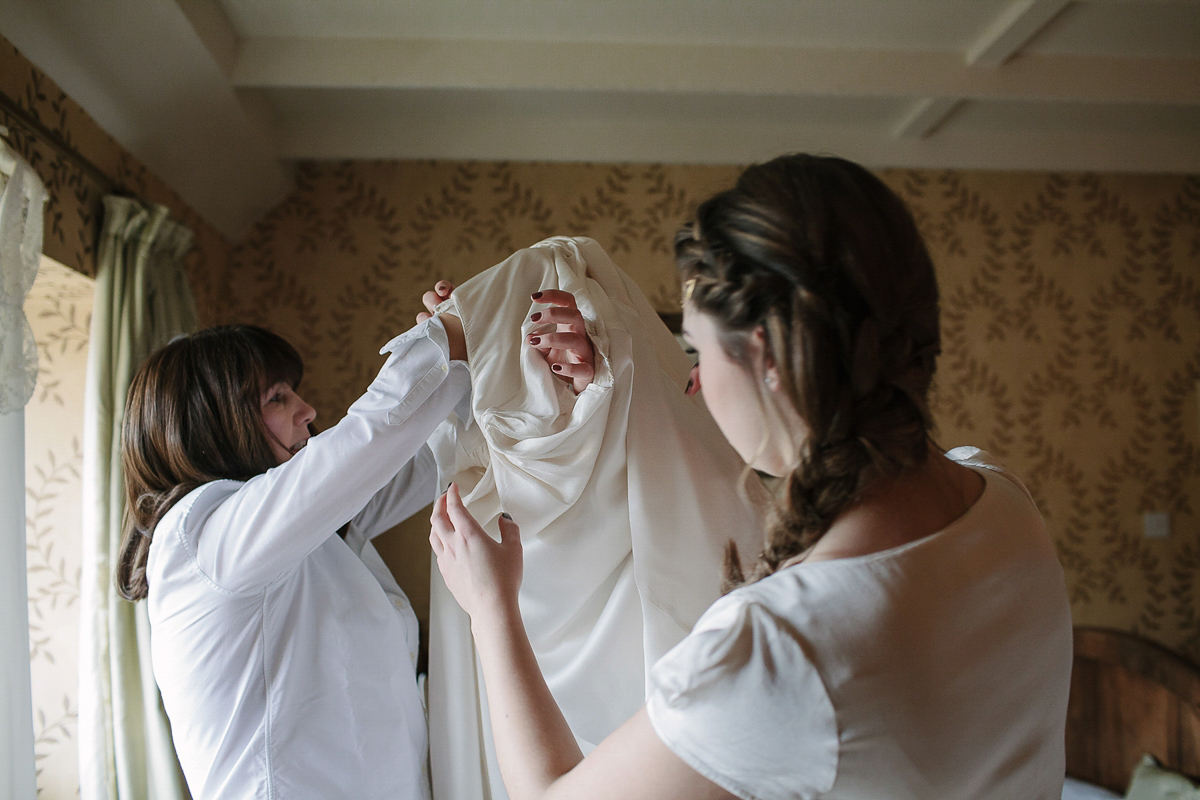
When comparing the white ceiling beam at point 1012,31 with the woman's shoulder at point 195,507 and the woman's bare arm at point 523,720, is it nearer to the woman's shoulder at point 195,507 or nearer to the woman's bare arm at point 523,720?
the woman's bare arm at point 523,720

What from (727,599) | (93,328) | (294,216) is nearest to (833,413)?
(727,599)

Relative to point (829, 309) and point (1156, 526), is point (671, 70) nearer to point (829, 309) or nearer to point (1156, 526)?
point (829, 309)

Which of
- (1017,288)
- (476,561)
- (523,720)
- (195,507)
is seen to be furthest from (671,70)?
(523,720)

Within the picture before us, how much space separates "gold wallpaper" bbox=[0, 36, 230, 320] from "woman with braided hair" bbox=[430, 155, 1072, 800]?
4.78 ft

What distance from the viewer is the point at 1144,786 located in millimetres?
2152

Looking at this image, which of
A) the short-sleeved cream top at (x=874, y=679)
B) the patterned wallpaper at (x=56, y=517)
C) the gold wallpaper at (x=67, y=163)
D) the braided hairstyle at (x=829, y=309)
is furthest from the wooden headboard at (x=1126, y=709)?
the gold wallpaper at (x=67, y=163)

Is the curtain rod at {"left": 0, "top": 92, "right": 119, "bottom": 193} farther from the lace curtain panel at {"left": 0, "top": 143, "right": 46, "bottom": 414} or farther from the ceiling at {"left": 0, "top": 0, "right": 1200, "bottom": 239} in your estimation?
the lace curtain panel at {"left": 0, "top": 143, "right": 46, "bottom": 414}

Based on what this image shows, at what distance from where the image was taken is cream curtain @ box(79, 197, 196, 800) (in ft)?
5.44

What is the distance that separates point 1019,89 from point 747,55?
795 mm

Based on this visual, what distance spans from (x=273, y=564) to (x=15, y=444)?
61cm

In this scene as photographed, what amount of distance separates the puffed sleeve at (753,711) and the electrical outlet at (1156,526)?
2944 mm

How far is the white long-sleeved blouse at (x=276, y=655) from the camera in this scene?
1081 mm

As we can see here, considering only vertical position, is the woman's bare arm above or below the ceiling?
below

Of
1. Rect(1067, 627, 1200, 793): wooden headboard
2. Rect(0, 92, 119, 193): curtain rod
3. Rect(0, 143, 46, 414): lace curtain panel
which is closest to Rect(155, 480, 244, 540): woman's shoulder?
Rect(0, 143, 46, 414): lace curtain panel
